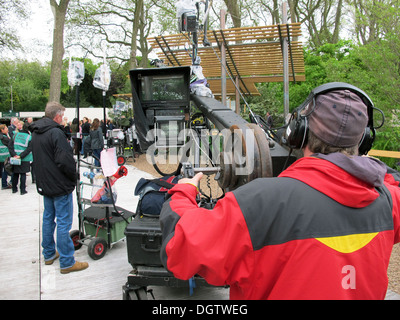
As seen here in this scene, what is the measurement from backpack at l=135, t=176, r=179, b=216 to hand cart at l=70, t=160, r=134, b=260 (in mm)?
1101

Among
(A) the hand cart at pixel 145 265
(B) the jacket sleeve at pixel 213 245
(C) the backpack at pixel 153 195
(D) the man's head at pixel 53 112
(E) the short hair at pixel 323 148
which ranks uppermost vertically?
(D) the man's head at pixel 53 112

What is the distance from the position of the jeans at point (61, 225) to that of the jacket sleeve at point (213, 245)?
3.30 metres

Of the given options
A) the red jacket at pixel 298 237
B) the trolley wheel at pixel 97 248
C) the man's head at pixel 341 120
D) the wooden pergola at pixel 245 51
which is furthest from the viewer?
the wooden pergola at pixel 245 51

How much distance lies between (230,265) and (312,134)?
0.63m

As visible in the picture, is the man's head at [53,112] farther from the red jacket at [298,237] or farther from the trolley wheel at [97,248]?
the red jacket at [298,237]

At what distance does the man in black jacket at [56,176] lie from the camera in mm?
4023

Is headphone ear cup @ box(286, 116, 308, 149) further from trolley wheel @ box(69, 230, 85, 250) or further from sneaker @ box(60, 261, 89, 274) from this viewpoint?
trolley wheel @ box(69, 230, 85, 250)

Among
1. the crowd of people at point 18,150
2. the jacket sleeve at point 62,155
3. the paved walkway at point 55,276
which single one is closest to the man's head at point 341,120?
the paved walkway at point 55,276

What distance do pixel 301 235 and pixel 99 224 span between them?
13.5ft

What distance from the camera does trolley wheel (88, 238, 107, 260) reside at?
4398 mm

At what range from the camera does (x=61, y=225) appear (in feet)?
13.3

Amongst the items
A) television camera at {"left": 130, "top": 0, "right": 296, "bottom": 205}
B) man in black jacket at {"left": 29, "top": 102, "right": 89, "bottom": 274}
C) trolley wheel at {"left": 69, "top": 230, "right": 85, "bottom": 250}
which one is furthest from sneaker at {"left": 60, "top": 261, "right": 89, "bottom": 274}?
television camera at {"left": 130, "top": 0, "right": 296, "bottom": 205}

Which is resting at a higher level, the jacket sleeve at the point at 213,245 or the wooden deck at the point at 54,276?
the jacket sleeve at the point at 213,245

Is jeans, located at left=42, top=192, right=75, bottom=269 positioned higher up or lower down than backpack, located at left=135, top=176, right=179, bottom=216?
lower down
